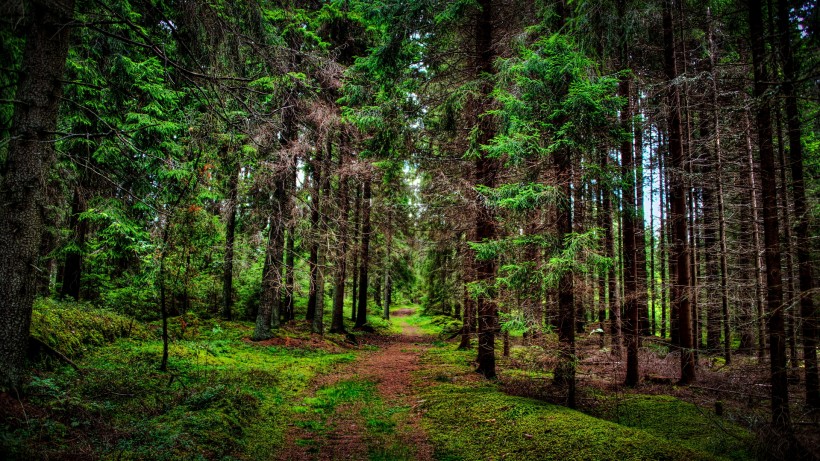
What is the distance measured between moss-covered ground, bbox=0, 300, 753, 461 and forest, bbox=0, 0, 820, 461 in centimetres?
5

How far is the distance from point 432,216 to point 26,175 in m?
11.3

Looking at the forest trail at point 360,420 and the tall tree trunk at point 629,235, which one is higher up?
the tall tree trunk at point 629,235

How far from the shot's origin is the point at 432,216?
555 inches

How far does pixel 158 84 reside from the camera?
10.1 m

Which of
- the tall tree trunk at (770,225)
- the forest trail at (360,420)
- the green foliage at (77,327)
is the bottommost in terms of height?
the forest trail at (360,420)

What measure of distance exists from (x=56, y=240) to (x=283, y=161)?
737 cm

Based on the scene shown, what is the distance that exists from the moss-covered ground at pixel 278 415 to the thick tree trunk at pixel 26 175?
846 millimetres

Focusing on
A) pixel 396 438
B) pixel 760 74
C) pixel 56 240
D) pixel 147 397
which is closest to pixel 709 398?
pixel 760 74

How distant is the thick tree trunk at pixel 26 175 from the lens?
14.7 ft

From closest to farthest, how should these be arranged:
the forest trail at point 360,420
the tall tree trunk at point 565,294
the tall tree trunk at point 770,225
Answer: the forest trail at point 360,420 < the tall tree trunk at point 770,225 < the tall tree trunk at point 565,294

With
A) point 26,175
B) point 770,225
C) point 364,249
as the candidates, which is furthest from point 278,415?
point 364,249

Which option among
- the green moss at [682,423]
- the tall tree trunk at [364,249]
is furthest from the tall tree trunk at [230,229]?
the green moss at [682,423]

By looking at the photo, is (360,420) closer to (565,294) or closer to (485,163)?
(565,294)

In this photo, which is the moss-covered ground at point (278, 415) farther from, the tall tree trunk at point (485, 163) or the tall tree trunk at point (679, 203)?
the tall tree trunk at point (679, 203)
